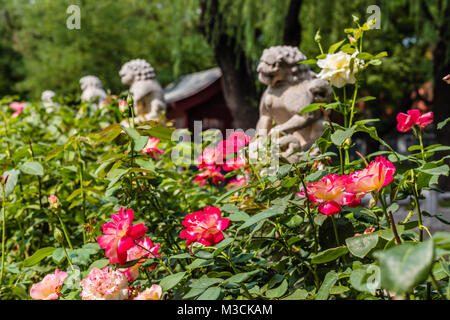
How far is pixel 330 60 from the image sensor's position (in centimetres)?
104

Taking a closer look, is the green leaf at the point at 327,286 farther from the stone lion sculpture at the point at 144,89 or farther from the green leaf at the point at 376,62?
the stone lion sculpture at the point at 144,89

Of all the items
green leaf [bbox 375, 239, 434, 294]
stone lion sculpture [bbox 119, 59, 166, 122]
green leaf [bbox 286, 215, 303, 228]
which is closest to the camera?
green leaf [bbox 375, 239, 434, 294]

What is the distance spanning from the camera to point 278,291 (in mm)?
791

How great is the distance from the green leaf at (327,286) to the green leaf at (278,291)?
9 centimetres

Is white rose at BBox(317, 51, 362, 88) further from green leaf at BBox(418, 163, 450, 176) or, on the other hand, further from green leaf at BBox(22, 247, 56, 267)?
green leaf at BBox(22, 247, 56, 267)

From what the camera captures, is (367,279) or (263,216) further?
(263,216)

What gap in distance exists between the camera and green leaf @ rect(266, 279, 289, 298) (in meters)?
0.78

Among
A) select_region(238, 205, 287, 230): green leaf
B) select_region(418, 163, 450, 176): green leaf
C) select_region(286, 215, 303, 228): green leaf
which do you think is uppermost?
select_region(418, 163, 450, 176): green leaf

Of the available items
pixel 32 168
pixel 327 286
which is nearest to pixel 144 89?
pixel 32 168

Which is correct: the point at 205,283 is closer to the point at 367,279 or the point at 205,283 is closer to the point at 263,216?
the point at 263,216

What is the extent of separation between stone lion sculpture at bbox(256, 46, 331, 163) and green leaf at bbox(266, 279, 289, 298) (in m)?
1.14

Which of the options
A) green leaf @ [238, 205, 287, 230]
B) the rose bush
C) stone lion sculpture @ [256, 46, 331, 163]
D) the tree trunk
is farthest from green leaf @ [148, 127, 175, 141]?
the tree trunk

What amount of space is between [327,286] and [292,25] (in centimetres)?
531

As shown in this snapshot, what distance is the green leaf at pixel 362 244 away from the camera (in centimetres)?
66
